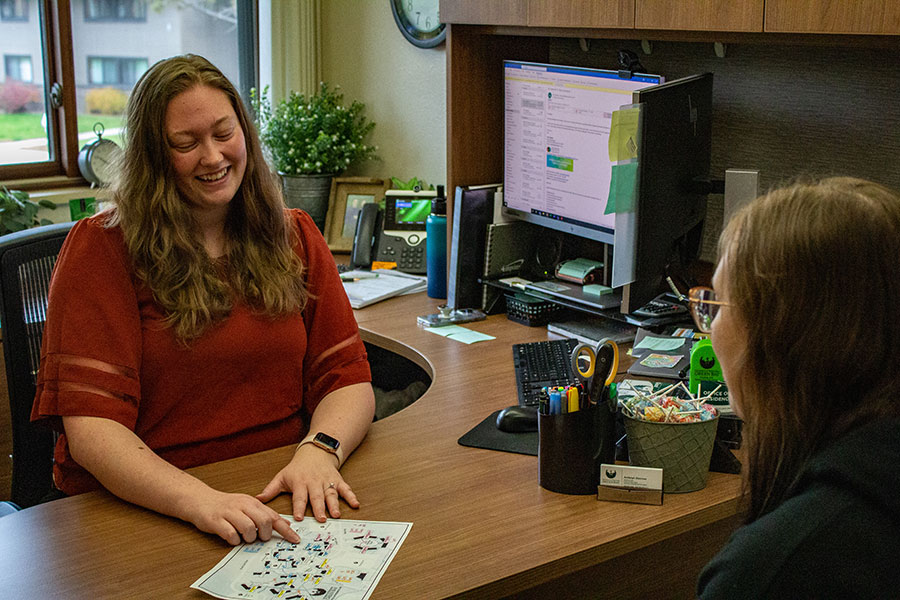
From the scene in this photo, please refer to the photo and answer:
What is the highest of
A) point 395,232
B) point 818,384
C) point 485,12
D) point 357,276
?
point 485,12

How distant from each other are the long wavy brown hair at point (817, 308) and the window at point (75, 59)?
2860mm

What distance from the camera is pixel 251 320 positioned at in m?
1.64

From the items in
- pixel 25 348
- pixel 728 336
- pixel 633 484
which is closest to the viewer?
pixel 728 336

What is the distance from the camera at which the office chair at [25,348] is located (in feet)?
5.79

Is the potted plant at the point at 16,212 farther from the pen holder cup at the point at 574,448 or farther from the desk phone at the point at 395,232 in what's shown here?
the pen holder cup at the point at 574,448

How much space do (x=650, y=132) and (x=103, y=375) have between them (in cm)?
99

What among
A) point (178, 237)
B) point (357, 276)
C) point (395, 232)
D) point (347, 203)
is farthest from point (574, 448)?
point (347, 203)

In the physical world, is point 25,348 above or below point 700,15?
below

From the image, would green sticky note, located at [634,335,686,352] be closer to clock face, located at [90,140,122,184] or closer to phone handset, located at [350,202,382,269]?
phone handset, located at [350,202,382,269]

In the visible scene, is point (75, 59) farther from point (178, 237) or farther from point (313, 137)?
point (178, 237)

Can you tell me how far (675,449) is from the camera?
53.9 inches

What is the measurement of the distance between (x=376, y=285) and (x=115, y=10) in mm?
1639

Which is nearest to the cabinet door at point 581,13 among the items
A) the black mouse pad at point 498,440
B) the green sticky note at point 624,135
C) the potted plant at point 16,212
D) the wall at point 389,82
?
the green sticky note at point 624,135

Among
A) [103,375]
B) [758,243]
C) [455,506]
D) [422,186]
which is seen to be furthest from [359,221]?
[758,243]
